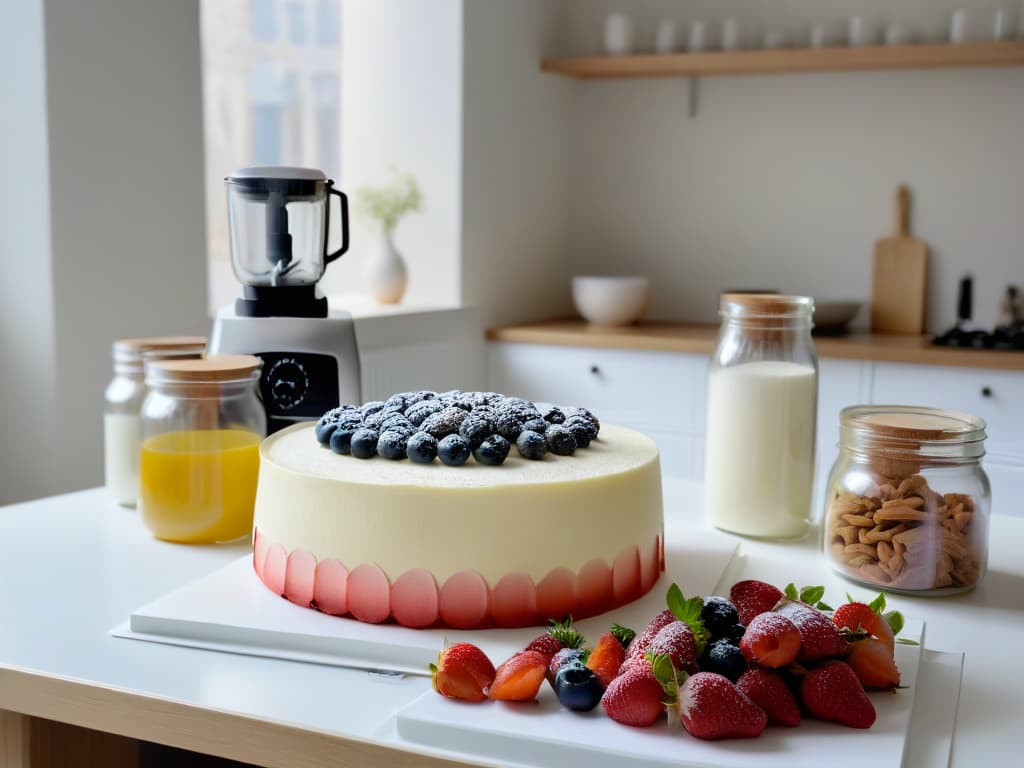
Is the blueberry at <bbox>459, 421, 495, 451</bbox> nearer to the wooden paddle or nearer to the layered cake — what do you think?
the layered cake

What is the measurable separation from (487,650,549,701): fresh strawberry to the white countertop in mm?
87

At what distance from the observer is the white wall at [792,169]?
330cm

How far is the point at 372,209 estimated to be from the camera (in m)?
3.11

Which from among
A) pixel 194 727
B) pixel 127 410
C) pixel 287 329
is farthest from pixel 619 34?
pixel 194 727

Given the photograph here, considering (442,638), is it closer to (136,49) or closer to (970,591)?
(970,591)

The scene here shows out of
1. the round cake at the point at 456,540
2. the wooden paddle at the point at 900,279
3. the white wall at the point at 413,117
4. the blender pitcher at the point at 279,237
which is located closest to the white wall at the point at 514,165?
the white wall at the point at 413,117

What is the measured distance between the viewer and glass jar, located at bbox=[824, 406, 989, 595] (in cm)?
108

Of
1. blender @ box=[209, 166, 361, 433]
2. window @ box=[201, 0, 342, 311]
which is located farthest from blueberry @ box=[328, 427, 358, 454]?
window @ box=[201, 0, 342, 311]

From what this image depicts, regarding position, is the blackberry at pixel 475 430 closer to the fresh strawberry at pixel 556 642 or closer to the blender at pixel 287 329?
the fresh strawberry at pixel 556 642

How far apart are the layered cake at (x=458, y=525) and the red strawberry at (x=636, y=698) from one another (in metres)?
0.23

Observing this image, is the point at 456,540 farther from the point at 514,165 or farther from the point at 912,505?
the point at 514,165

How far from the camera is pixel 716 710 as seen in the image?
0.76 meters

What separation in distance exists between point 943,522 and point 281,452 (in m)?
0.67

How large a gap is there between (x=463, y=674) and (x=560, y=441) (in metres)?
0.35
